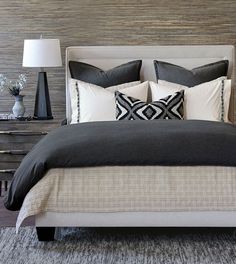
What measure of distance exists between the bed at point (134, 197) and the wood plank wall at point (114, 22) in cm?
241

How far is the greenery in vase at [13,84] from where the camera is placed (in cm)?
489

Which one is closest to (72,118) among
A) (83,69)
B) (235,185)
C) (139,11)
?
(83,69)

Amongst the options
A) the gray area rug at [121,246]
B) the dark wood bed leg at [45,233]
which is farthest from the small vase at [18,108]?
the dark wood bed leg at [45,233]

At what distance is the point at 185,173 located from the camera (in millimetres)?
3051

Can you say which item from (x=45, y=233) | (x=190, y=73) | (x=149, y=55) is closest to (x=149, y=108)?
(x=190, y=73)

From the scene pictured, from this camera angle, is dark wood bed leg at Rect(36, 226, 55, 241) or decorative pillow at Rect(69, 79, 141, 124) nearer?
dark wood bed leg at Rect(36, 226, 55, 241)

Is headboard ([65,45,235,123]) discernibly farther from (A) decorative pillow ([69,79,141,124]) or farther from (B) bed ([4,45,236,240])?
(B) bed ([4,45,236,240])

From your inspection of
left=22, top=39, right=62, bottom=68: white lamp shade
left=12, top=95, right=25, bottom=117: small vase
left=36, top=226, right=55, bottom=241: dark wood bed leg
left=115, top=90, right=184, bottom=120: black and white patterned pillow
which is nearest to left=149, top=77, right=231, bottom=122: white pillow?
left=115, top=90, right=184, bottom=120: black and white patterned pillow

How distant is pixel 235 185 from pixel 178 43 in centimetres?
247

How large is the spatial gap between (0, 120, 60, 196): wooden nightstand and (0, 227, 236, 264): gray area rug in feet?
3.99

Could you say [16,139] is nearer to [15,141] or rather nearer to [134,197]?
[15,141]

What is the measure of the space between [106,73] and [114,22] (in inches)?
23.3

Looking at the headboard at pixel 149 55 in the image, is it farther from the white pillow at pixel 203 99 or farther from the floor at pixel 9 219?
the floor at pixel 9 219

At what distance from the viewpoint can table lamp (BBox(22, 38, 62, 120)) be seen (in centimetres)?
475
